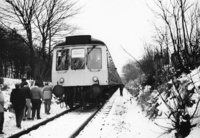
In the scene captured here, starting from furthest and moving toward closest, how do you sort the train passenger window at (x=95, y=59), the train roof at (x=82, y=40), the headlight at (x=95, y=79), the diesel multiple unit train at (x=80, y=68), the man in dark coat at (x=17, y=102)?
the train roof at (x=82, y=40) < the train passenger window at (x=95, y=59) < the diesel multiple unit train at (x=80, y=68) < the headlight at (x=95, y=79) < the man in dark coat at (x=17, y=102)

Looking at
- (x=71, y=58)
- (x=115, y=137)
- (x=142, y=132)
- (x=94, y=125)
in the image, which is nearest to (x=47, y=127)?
(x=94, y=125)

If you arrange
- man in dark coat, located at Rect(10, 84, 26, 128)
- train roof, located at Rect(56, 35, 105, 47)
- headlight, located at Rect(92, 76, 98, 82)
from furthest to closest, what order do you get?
train roof, located at Rect(56, 35, 105, 47)
headlight, located at Rect(92, 76, 98, 82)
man in dark coat, located at Rect(10, 84, 26, 128)

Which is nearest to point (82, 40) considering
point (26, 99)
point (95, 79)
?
point (95, 79)

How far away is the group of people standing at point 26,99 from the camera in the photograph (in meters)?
7.71

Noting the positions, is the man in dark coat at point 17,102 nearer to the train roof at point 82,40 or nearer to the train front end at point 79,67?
the train front end at point 79,67

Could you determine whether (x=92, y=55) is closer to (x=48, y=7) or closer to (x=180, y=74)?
(x=180, y=74)

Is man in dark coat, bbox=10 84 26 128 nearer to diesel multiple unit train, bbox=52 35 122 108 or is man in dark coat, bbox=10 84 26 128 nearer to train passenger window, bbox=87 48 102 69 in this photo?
diesel multiple unit train, bbox=52 35 122 108

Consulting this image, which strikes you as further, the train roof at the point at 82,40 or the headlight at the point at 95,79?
the train roof at the point at 82,40

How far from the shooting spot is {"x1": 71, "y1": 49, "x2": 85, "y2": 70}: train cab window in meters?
11.2

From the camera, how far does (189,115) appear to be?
439 cm

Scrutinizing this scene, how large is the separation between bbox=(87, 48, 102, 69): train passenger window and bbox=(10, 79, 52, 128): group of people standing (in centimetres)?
225

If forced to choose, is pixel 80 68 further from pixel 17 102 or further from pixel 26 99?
pixel 17 102

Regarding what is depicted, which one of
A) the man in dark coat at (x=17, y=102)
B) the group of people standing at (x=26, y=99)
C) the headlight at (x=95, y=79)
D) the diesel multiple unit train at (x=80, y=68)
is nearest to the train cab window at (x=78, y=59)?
the diesel multiple unit train at (x=80, y=68)

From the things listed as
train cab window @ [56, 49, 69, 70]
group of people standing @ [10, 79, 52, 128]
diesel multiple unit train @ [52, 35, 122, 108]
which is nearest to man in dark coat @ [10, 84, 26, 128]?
group of people standing @ [10, 79, 52, 128]
